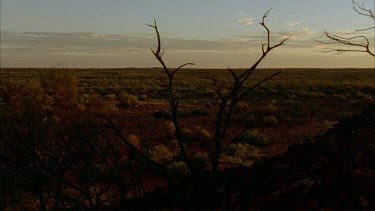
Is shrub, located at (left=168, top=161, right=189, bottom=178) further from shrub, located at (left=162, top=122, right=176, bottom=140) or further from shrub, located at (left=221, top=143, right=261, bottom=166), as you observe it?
shrub, located at (left=162, top=122, right=176, bottom=140)

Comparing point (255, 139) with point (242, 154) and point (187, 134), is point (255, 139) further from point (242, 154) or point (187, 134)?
point (187, 134)

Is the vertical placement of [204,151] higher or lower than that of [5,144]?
lower

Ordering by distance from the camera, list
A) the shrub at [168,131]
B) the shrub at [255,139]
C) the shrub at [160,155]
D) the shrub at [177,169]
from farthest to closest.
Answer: the shrub at [168,131] < the shrub at [255,139] < the shrub at [160,155] < the shrub at [177,169]

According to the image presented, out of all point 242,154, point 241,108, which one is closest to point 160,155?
point 242,154

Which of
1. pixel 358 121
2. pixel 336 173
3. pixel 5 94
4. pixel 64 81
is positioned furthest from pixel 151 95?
pixel 336 173

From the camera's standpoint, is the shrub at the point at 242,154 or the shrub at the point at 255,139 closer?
the shrub at the point at 242,154

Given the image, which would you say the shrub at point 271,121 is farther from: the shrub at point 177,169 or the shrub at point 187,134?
the shrub at point 177,169

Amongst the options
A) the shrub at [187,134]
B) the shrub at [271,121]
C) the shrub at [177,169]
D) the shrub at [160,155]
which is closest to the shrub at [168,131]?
the shrub at [187,134]

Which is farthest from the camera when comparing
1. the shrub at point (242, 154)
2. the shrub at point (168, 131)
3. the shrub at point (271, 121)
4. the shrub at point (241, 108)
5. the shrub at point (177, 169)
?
the shrub at point (241, 108)

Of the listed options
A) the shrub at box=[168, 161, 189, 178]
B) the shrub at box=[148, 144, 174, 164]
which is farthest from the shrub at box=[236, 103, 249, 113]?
the shrub at box=[168, 161, 189, 178]

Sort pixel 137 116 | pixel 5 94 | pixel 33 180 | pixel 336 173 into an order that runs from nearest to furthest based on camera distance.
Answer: pixel 336 173 < pixel 33 180 < pixel 137 116 < pixel 5 94

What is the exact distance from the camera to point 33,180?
6895 millimetres

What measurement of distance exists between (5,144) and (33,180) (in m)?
0.93

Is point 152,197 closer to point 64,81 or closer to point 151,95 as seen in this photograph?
point 64,81
